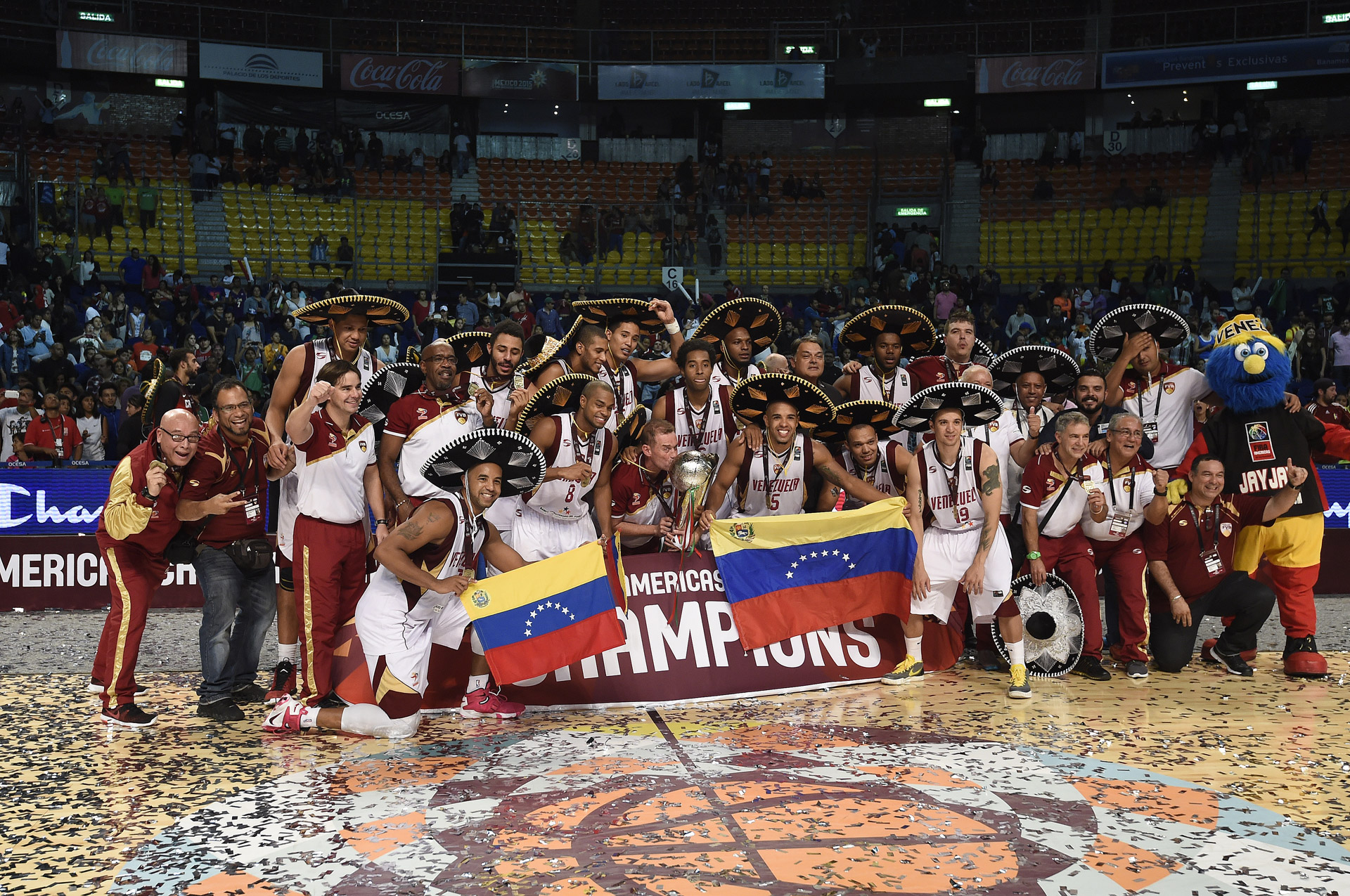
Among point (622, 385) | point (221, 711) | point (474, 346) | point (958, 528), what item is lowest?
point (221, 711)

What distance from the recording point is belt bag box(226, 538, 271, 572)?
20.7ft

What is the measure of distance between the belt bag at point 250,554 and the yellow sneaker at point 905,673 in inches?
147

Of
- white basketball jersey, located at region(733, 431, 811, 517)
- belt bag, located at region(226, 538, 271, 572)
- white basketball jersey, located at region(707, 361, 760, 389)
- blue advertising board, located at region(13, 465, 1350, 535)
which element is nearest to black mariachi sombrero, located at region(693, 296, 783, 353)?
white basketball jersey, located at region(707, 361, 760, 389)

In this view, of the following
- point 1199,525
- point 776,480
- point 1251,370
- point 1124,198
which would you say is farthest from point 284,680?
point 1124,198

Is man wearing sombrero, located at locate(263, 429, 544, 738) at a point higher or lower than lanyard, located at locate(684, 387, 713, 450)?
lower

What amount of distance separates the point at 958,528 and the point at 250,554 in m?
4.20

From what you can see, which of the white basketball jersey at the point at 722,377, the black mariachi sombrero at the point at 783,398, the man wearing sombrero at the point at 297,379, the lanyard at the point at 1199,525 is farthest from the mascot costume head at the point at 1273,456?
the man wearing sombrero at the point at 297,379

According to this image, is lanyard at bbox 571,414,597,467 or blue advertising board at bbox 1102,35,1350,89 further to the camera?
blue advertising board at bbox 1102,35,1350,89

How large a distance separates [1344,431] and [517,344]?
5.77 m

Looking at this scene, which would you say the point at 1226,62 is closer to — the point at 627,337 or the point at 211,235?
the point at 211,235

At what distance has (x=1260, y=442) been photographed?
7.68 m

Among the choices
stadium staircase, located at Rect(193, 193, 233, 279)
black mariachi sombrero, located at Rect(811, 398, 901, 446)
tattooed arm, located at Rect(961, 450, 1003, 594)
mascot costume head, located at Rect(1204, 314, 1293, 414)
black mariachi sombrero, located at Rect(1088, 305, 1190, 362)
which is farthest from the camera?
stadium staircase, located at Rect(193, 193, 233, 279)

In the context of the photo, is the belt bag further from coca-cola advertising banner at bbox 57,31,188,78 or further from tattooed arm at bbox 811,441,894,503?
coca-cola advertising banner at bbox 57,31,188,78

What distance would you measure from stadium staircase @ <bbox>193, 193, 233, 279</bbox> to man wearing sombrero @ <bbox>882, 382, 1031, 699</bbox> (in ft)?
54.5
